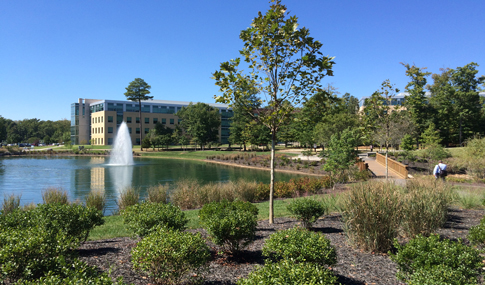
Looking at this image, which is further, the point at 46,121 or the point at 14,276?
the point at 46,121

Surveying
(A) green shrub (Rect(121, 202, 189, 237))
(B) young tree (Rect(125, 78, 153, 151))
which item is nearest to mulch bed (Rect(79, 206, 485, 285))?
(A) green shrub (Rect(121, 202, 189, 237))

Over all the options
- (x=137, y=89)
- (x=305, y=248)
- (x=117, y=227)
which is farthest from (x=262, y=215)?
(x=137, y=89)

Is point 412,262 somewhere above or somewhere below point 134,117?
below

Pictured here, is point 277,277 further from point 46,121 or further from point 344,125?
point 46,121

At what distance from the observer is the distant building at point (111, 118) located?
85.1m

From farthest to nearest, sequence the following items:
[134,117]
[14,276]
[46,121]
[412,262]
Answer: [46,121], [134,117], [412,262], [14,276]

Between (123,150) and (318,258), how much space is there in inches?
1803

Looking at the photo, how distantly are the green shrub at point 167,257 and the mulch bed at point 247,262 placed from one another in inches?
14.2

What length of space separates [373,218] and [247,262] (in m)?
2.29

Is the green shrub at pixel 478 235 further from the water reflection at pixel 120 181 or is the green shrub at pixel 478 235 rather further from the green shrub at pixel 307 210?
the water reflection at pixel 120 181

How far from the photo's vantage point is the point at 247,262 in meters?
5.37

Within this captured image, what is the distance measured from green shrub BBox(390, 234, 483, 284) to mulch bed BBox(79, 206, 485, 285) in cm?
65

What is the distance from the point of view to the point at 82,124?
9325 cm

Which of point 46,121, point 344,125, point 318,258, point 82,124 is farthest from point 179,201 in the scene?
point 46,121
